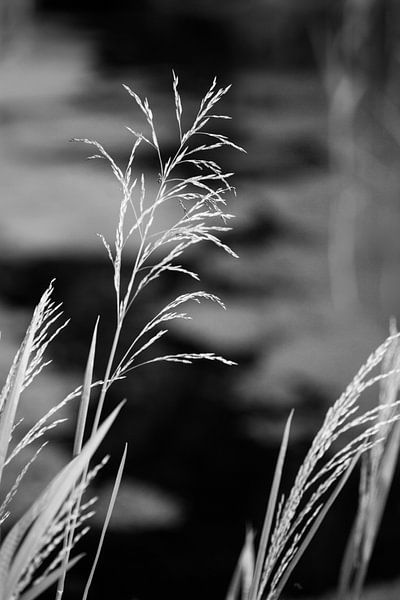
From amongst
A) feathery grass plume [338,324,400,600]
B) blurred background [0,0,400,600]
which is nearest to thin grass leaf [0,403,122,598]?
feathery grass plume [338,324,400,600]

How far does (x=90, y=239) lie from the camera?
300 centimetres

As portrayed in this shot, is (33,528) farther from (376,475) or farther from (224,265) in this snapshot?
(224,265)

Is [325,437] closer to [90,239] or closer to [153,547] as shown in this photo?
[153,547]

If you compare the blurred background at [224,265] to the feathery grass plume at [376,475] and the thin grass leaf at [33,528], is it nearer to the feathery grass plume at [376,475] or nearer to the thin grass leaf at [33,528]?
the feathery grass plume at [376,475]

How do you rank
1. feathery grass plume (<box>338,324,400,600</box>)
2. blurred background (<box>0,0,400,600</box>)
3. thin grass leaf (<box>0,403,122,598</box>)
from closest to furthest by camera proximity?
thin grass leaf (<box>0,403,122,598</box>) → feathery grass plume (<box>338,324,400,600</box>) → blurred background (<box>0,0,400,600</box>)

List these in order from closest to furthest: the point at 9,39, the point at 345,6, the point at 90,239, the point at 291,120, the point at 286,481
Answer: the point at 286,481, the point at 90,239, the point at 291,120, the point at 345,6, the point at 9,39

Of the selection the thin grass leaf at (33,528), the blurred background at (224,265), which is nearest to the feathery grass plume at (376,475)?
the thin grass leaf at (33,528)

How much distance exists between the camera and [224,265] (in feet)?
9.16

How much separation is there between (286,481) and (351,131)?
2719 millimetres

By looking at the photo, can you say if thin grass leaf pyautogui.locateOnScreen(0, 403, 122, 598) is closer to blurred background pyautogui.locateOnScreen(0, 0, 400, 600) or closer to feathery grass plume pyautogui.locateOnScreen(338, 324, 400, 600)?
feathery grass plume pyautogui.locateOnScreen(338, 324, 400, 600)

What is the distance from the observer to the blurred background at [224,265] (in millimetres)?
1589

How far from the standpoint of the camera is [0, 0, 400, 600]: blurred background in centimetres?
159

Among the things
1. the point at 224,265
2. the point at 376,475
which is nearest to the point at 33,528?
the point at 376,475

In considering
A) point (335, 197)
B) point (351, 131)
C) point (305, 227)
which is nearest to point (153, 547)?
point (305, 227)
